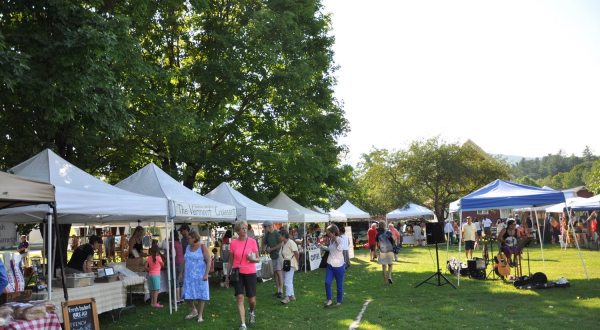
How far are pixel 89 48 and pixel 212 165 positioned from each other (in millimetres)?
11084

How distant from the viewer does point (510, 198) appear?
1335cm

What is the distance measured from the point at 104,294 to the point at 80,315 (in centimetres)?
270

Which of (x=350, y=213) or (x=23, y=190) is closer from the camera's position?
(x=23, y=190)

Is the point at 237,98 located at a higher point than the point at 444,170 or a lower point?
higher

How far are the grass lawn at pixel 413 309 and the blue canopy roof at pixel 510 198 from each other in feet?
6.51

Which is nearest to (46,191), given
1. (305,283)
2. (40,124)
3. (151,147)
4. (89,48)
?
(89,48)

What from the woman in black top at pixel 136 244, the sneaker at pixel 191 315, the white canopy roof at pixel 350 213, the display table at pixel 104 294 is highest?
the white canopy roof at pixel 350 213

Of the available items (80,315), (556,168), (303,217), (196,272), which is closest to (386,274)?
(303,217)

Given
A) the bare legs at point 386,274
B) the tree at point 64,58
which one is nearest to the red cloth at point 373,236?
the bare legs at point 386,274

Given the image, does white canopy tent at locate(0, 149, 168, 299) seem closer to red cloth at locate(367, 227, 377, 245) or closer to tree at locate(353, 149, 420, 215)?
red cloth at locate(367, 227, 377, 245)

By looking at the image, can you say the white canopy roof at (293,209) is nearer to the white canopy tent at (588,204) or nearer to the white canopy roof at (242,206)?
the white canopy roof at (242,206)

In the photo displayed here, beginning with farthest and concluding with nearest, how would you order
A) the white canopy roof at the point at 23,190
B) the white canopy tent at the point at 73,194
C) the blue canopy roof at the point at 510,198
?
the blue canopy roof at the point at 510,198 < the white canopy tent at the point at 73,194 < the white canopy roof at the point at 23,190

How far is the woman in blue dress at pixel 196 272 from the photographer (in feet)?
31.4

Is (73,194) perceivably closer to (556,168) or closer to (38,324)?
(38,324)
